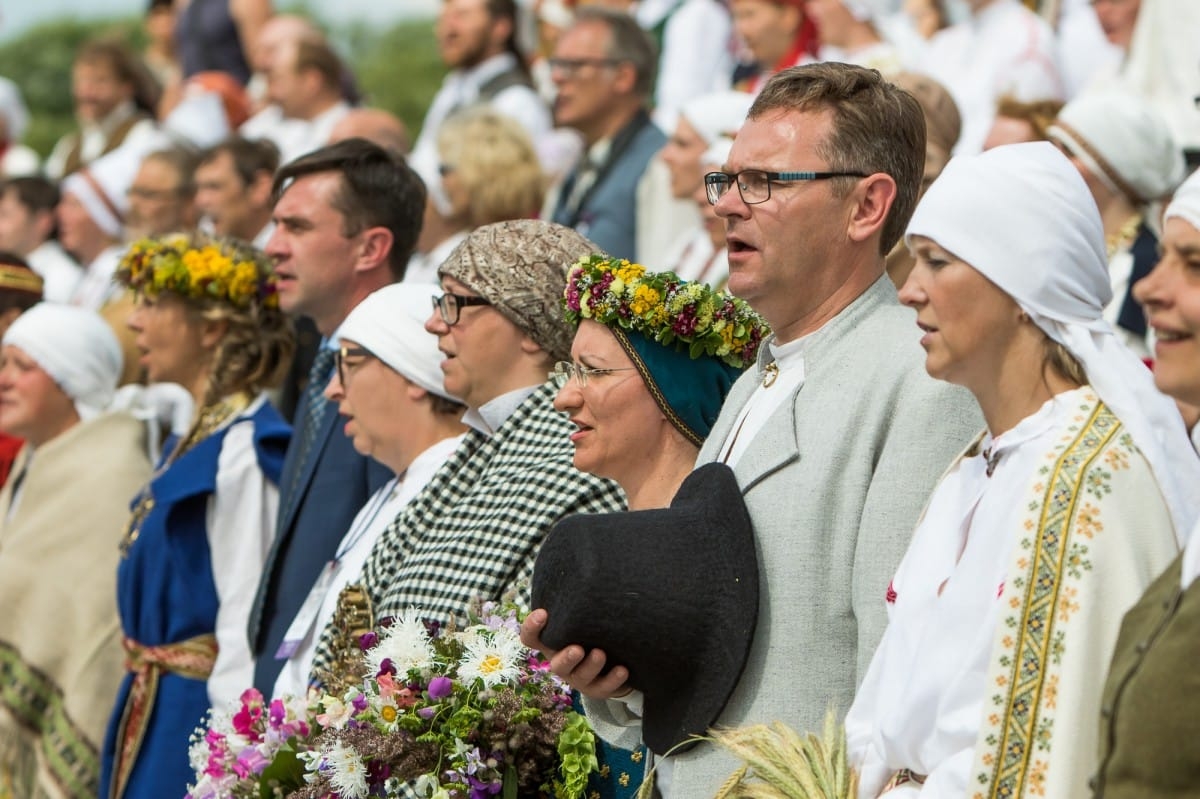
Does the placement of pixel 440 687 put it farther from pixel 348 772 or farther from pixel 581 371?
pixel 581 371

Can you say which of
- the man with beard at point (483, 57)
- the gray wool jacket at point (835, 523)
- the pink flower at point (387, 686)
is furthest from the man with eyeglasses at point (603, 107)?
the gray wool jacket at point (835, 523)

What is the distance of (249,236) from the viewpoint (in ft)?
31.6

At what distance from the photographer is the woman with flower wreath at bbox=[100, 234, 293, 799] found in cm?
662

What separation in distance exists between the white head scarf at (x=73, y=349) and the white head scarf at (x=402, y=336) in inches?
93.7

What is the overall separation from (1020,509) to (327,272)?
3.98 meters

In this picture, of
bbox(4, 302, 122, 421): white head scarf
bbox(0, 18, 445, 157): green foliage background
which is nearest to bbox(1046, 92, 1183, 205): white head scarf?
bbox(4, 302, 122, 421): white head scarf

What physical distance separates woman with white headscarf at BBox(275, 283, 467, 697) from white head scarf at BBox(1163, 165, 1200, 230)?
291 centimetres

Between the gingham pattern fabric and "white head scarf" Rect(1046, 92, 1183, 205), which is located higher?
"white head scarf" Rect(1046, 92, 1183, 205)

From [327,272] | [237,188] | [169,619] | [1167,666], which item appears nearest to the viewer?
[1167,666]

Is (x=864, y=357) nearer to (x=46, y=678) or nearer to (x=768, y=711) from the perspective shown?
(x=768, y=711)

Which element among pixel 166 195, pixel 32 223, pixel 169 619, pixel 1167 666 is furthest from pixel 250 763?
pixel 32 223

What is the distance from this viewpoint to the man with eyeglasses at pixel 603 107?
9.33 m

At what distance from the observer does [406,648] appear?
4.52 m

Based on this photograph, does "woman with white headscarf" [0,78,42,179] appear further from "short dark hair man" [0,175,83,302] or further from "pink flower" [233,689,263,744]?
"pink flower" [233,689,263,744]
